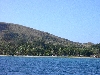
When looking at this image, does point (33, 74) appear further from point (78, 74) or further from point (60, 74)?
point (78, 74)

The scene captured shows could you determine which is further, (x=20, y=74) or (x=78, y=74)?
(x=78, y=74)

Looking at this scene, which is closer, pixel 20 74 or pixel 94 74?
pixel 20 74

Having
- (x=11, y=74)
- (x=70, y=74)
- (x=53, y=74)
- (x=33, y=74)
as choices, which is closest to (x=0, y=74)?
(x=11, y=74)

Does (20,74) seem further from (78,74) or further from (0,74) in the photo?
(78,74)

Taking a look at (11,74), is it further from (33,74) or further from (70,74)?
(70,74)

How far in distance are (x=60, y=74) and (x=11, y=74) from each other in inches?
491

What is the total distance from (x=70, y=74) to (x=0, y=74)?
17.8 metres

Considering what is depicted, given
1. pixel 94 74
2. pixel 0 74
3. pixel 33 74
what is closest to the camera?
pixel 0 74

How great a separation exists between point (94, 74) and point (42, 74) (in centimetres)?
1322

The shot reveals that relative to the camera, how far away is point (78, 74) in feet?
217

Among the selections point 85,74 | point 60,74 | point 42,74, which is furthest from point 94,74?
point 42,74

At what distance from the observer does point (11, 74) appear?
60.0 m

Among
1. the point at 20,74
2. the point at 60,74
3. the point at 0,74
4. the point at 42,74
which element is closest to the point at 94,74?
the point at 60,74

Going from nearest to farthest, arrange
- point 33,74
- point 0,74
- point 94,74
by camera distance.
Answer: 1. point 0,74
2. point 33,74
3. point 94,74
